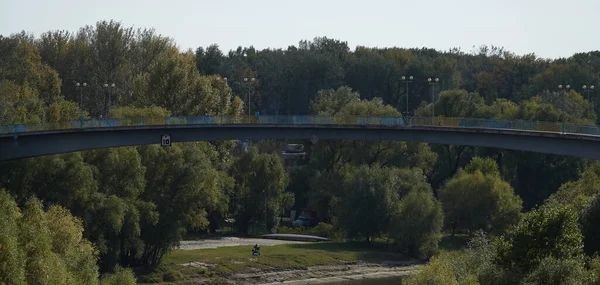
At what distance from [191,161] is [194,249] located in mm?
10558

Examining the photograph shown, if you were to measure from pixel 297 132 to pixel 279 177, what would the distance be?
3019 cm

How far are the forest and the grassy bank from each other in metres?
1.72

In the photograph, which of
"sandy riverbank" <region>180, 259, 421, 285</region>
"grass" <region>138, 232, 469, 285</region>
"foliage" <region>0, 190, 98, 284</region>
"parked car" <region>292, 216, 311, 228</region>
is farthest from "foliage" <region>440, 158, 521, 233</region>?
"foliage" <region>0, 190, 98, 284</region>

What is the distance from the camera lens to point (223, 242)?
4215 inches

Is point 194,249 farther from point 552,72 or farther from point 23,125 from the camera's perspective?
point 552,72

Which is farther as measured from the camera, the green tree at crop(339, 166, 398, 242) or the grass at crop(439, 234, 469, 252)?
the grass at crop(439, 234, 469, 252)

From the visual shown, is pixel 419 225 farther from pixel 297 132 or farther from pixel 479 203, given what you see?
pixel 297 132

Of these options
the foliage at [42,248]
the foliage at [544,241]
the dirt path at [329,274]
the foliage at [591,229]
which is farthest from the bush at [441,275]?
the dirt path at [329,274]

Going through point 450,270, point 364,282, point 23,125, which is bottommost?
point 364,282

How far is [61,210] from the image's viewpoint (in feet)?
247

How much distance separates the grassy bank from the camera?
295ft

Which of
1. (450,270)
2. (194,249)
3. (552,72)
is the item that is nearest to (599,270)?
(450,270)

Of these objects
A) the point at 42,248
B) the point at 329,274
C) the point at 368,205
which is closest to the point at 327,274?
the point at 329,274

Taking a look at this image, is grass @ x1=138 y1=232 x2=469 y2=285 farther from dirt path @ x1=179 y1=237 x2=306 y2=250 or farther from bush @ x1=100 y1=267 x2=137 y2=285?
bush @ x1=100 y1=267 x2=137 y2=285
